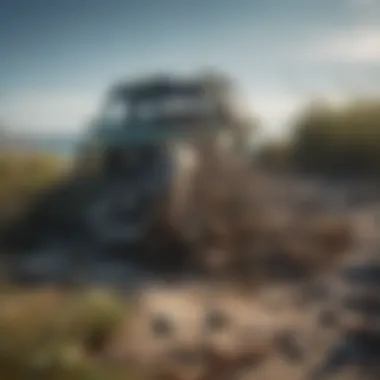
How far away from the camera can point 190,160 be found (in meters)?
1.25

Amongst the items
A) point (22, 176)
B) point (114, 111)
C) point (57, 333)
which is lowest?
point (57, 333)

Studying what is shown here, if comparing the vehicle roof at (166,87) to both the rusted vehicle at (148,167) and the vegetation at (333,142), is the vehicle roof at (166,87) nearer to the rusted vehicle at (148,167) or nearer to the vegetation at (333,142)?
the rusted vehicle at (148,167)

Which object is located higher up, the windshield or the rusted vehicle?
the windshield

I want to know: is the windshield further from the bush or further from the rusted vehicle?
the bush

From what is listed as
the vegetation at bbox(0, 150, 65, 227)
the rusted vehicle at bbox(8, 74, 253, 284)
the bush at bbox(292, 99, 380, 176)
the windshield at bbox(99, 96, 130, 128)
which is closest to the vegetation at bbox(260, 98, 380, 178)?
the bush at bbox(292, 99, 380, 176)

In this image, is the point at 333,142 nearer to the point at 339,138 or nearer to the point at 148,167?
the point at 339,138

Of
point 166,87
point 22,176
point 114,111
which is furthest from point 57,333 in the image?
point 166,87

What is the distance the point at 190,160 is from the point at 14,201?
0.48 metres

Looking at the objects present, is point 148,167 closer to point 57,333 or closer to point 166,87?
point 166,87

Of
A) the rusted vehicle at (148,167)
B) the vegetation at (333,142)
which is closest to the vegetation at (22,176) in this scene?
the rusted vehicle at (148,167)

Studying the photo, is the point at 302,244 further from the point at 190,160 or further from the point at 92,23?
A: the point at 92,23

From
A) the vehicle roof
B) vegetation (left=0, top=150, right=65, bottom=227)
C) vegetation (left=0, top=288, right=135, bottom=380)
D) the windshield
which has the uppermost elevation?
the vehicle roof

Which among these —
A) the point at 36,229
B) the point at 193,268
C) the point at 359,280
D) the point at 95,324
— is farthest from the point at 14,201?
the point at 359,280

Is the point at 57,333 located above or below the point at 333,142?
below
